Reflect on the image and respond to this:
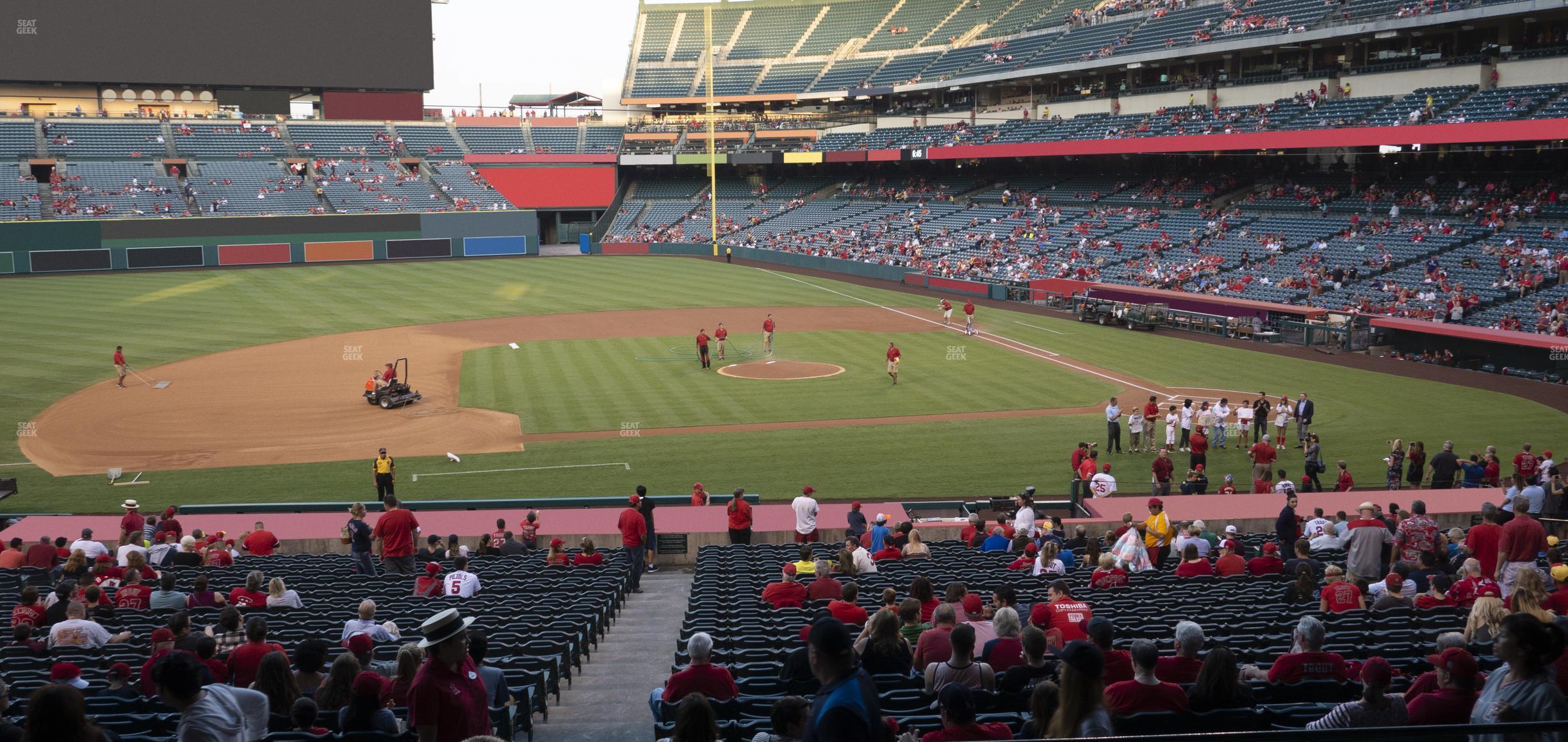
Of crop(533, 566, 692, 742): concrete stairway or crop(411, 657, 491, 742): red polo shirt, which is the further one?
crop(533, 566, 692, 742): concrete stairway

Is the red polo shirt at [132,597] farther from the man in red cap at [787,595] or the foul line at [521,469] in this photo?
the foul line at [521,469]

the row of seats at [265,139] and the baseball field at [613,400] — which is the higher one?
the row of seats at [265,139]

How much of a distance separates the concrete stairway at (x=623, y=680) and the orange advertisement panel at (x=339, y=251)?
206 feet

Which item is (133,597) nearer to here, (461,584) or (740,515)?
(461,584)

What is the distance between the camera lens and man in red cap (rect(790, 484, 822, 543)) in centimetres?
1739

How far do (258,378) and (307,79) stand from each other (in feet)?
170

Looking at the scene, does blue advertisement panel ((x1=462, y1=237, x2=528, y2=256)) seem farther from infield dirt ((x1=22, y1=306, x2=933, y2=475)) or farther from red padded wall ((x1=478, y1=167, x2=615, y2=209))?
infield dirt ((x1=22, y1=306, x2=933, y2=475))

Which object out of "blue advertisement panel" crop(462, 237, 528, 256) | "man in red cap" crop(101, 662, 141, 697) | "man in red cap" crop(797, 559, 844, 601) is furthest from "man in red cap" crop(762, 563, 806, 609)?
"blue advertisement panel" crop(462, 237, 528, 256)

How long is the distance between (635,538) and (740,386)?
17.3m

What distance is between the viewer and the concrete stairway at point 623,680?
891cm

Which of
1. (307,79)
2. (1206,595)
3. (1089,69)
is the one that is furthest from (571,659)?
(307,79)

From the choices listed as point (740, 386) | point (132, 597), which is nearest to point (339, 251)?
point (740, 386)

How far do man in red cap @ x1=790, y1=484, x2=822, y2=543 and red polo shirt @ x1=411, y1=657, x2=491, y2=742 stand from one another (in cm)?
1157

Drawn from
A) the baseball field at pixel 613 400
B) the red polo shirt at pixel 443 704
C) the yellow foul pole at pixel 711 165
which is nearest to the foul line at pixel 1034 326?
the baseball field at pixel 613 400
